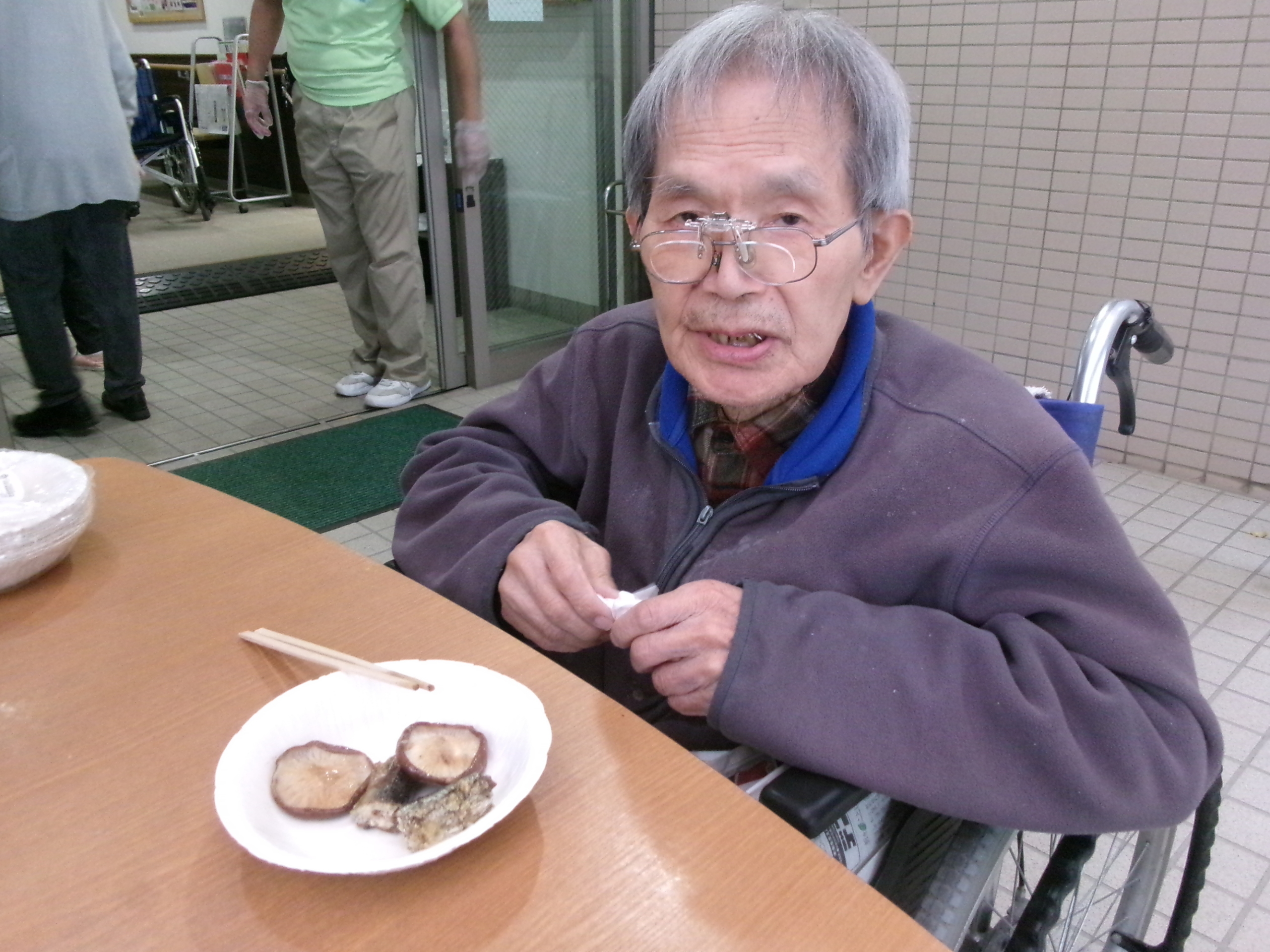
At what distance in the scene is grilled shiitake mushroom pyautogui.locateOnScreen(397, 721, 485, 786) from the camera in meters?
0.70

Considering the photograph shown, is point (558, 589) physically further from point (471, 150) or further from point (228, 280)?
point (228, 280)

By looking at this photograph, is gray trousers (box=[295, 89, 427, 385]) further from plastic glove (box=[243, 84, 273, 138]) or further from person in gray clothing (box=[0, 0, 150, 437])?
person in gray clothing (box=[0, 0, 150, 437])

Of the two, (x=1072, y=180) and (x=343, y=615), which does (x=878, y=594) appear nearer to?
(x=343, y=615)

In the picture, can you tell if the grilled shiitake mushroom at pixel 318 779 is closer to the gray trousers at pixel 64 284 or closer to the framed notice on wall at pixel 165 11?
the gray trousers at pixel 64 284

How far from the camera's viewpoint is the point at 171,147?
292 inches

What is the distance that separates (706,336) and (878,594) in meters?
0.32

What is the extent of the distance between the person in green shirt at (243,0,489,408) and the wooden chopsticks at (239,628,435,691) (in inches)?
110

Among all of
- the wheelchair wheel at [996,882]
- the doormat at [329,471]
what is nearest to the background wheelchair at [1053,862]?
the wheelchair wheel at [996,882]

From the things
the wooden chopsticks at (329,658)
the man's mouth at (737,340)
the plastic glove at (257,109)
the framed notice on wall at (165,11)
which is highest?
the framed notice on wall at (165,11)

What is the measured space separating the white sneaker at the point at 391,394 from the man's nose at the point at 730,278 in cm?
287

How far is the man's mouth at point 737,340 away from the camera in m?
1.00

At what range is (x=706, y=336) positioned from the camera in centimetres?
101

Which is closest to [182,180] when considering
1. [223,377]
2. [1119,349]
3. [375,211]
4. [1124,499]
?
[223,377]

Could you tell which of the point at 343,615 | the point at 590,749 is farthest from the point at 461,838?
the point at 343,615
